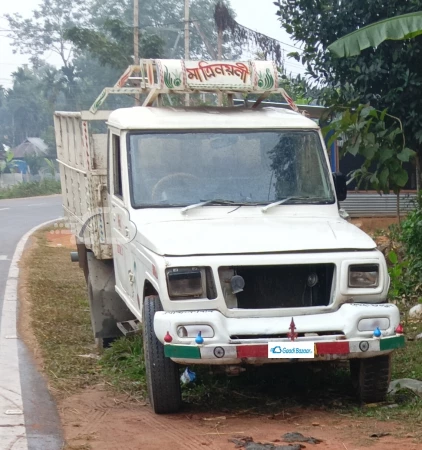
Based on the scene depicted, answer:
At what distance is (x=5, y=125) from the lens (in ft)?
271

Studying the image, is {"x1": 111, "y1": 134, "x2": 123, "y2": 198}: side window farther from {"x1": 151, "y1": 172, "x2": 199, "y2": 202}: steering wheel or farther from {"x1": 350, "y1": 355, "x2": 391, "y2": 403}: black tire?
{"x1": 350, "y1": 355, "x2": 391, "y2": 403}: black tire

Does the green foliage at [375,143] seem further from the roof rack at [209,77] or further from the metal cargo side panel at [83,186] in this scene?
the metal cargo side panel at [83,186]

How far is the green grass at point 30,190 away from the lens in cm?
4881

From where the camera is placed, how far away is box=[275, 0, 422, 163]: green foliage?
11.6 m

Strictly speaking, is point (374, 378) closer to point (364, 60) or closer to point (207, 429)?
point (207, 429)

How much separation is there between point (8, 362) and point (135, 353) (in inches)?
47.9

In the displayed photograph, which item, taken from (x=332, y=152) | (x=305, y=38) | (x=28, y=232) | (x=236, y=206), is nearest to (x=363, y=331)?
(x=236, y=206)

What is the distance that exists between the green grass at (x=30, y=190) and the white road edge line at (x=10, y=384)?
36.4 meters

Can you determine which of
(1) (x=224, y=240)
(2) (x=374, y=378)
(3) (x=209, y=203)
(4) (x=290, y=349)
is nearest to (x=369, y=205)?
(3) (x=209, y=203)

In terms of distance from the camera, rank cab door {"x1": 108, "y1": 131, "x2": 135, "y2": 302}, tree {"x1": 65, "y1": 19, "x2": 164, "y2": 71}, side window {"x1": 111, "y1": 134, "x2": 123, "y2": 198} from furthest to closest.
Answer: tree {"x1": 65, "y1": 19, "x2": 164, "y2": 71}
side window {"x1": 111, "y1": 134, "x2": 123, "y2": 198}
cab door {"x1": 108, "y1": 131, "x2": 135, "y2": 302}

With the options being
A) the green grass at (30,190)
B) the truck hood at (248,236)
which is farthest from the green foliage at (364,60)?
the green grass at (30,190)

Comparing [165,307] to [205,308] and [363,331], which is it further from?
[363,331]

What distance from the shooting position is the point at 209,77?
8141mm

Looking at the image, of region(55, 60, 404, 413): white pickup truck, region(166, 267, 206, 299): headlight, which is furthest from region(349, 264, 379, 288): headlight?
region(166, 267, 206, 299): headlight
